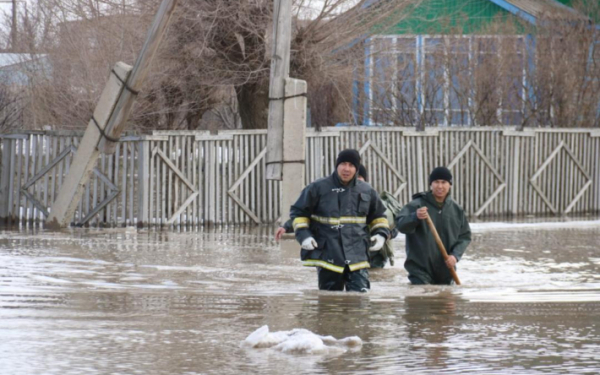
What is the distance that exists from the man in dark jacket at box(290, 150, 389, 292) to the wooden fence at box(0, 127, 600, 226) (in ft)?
29.5

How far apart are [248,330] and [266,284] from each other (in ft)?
A: 11.2

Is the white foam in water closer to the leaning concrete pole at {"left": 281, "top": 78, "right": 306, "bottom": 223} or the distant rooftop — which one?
the leaning concrete pole at {"left": 281, "top": 78, "right": 306, "bottom": 223}

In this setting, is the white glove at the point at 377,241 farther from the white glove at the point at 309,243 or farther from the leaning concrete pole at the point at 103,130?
the leaning concrete pole at the point at 103,130

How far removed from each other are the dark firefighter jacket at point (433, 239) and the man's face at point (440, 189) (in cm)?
5

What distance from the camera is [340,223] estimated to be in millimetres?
10242

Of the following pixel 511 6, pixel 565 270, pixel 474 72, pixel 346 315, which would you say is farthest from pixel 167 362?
pixel 511 6

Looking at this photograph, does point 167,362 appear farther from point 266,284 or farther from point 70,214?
point 70,214

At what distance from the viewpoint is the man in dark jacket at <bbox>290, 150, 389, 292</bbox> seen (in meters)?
10.2

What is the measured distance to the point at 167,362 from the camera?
676 cm

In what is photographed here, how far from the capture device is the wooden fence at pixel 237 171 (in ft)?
62.6

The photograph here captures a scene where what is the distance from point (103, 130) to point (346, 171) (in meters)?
8.52

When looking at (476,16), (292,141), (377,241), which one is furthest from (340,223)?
(476,16)

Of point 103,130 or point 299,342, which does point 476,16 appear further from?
point 299,342

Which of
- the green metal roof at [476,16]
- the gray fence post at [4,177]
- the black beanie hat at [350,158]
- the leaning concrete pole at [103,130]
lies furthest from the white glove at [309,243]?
the green metal roof at [476,16]
